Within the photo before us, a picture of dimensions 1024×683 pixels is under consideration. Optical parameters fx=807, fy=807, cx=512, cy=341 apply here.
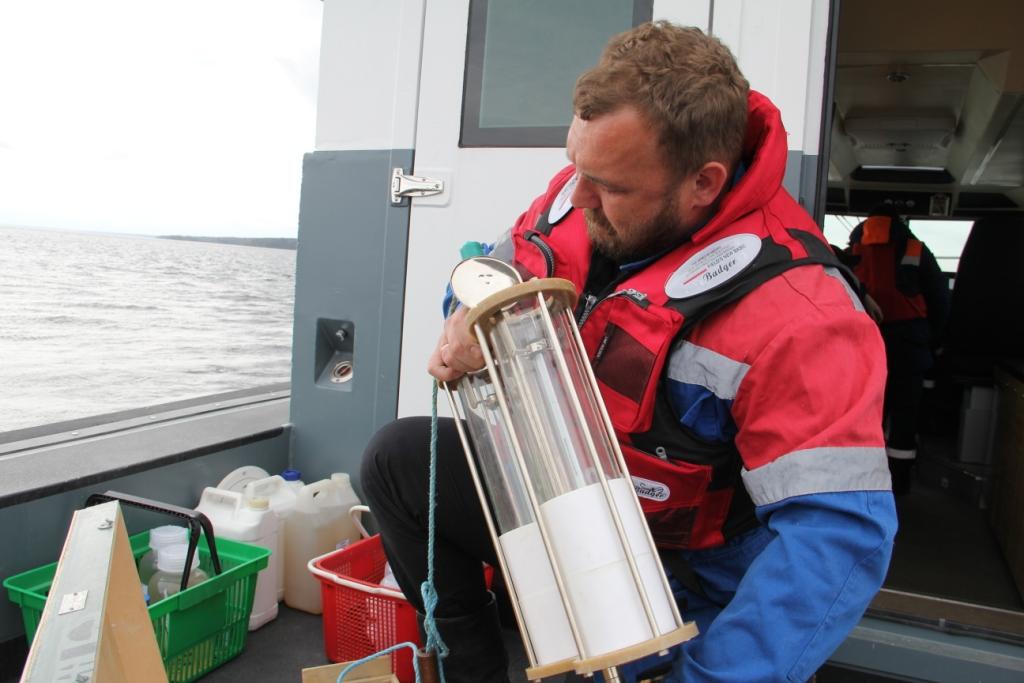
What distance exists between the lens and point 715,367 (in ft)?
4.27

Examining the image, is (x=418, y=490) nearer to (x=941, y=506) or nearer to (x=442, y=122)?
(x=442, y=122)

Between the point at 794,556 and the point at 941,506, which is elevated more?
the point at 794,556

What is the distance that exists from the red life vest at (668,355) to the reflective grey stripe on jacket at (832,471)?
9.0 inches

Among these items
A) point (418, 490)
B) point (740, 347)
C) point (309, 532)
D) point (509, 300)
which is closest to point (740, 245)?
point (740, 347)

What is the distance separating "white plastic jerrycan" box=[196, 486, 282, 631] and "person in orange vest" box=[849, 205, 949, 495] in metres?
3.67

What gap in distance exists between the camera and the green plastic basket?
1917 millimetres

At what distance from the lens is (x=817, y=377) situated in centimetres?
118

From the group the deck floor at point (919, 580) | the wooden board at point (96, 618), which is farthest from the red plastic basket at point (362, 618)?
the wooden board at point (96, 618)

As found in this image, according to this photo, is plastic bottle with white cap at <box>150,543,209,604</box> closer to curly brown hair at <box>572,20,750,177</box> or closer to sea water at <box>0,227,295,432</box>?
sea water at <box>0,227,295,432</box>

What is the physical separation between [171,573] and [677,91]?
174 centimetres

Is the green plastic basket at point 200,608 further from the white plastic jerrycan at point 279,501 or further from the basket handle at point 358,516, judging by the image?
the basket handle at point 358,516

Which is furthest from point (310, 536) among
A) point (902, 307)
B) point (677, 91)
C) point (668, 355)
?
point (902, 307)

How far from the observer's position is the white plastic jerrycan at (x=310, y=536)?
2479 millimetres

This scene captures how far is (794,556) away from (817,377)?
0.26m
